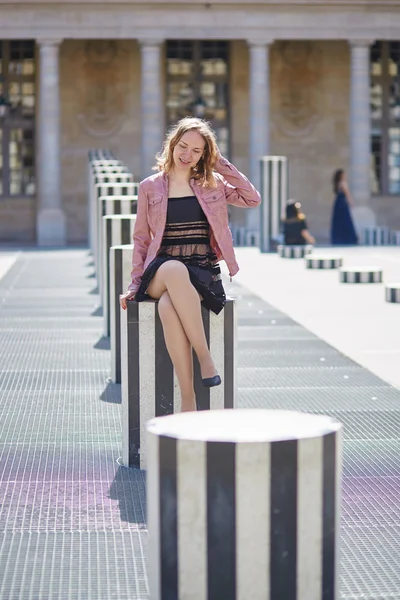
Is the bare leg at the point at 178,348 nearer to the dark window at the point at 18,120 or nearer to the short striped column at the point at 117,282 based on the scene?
the short striped column at the point at 117,282

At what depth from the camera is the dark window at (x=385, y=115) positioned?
4153 cm

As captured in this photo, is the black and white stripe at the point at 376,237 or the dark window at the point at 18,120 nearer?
the black and white stripe at the point at 376,237

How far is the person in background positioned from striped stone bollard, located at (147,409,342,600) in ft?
75.2

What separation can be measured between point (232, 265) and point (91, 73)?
32.9 meters

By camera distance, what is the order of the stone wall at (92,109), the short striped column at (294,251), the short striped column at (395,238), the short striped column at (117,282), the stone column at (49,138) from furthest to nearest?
1. the stone wall at (92,109)
2. the stone column at (49,138)
3. the short striped column at (395,238)
4. the short striped column at (294,251)
5. the short striped column at (117,282)

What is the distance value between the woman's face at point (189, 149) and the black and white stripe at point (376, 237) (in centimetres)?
2701

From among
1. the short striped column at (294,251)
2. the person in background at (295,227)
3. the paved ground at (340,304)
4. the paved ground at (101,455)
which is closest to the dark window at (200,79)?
the paved ground at (340,304)

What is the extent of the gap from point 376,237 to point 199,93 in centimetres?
792

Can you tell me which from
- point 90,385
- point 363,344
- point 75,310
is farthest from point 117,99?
point 90,385

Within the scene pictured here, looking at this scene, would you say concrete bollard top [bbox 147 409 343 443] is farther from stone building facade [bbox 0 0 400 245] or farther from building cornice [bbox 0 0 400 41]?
building cornice [bbox 0 0 400 41]

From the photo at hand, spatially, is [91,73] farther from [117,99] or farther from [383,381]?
[383,381]

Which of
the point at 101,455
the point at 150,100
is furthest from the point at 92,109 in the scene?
the point at 101,455

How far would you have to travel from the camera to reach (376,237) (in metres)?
35.1

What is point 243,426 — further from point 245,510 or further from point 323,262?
point 323,262
